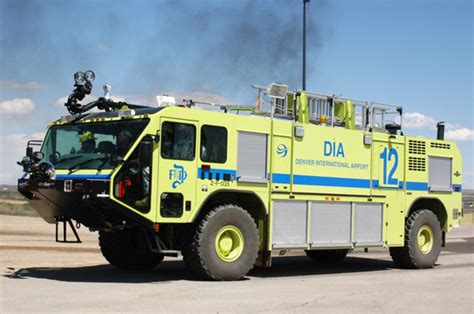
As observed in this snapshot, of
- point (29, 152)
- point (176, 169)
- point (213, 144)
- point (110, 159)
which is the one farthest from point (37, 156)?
point (213, 144)

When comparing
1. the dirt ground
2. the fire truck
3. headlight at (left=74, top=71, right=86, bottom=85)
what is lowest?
the dirt ground

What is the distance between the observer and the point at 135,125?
12117 mm

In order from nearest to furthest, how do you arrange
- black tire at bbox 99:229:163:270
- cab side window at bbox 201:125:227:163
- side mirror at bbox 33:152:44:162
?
side mirror at bbox 33:152:44:162 < cab side window at bbox 201:125:227:163 < black tire at bbox 99:229:163:270

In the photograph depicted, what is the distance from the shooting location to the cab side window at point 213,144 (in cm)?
1254

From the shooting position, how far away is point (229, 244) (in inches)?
508

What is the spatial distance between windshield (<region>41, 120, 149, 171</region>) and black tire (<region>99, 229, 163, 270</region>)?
2.06 m

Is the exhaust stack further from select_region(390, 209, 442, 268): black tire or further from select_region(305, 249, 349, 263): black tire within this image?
select_region(305, 249, 349, 263): black tire

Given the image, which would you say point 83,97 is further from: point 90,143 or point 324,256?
point 324,256

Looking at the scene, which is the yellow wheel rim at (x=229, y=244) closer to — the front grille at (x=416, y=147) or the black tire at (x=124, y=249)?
the black tire at (x=124, y=249)

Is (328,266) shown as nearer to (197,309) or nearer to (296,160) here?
(296,160)

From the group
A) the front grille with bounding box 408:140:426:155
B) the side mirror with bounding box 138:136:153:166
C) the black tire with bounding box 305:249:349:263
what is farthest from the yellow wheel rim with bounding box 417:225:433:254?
the side mirror with bounding box 138:136:153:166

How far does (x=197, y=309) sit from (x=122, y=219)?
309 cm

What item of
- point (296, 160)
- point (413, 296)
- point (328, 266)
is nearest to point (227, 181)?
point (296, 160)

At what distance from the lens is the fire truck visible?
11914 millimetres
